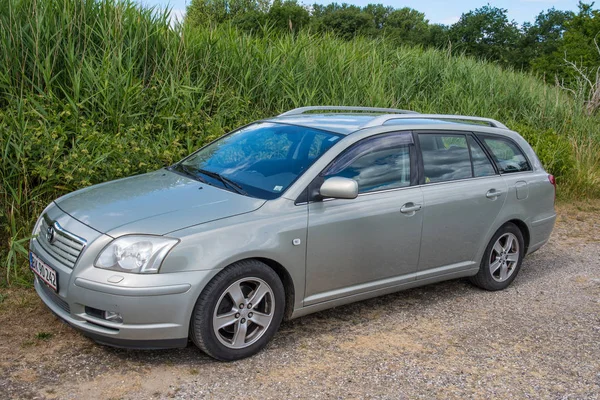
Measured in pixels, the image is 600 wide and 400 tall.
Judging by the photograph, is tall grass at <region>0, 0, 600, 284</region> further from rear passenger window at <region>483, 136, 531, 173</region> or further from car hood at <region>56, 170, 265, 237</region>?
rear passenger window at <region>483, 136, 531, 173</region>

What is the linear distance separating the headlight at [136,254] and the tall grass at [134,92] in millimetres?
1793

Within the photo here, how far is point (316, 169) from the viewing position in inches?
179

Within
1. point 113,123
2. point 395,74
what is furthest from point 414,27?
point 113,123

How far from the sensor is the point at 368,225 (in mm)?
4688

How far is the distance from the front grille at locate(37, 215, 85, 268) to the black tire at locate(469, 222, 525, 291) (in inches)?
140

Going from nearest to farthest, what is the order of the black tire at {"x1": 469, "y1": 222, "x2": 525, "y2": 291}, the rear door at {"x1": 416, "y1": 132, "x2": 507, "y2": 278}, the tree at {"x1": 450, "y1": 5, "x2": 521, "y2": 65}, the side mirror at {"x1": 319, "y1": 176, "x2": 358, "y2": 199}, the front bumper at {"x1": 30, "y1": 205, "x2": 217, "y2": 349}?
the front bumper at {"x1": 30, "y1": 205, "x2": 217, "y2": 349} < the side mirror at {"x1": 319, "y1": 176, "x2": 358, "y2": 199} < the rear door at {"x1": 416, "y1": 132, "x2": 507, "y2": 278} < the black tire at {"x1": 469, "y1": 222, "x2": 525, "y2": 291} < the tree at {"x1": 450, "y1": 5, "x2": 521, "y2": 65}

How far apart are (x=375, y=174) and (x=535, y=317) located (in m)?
1.87

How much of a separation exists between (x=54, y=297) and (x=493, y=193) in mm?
3716

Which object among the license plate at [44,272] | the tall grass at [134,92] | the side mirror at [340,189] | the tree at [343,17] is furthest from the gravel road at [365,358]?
the tree at [343,17]

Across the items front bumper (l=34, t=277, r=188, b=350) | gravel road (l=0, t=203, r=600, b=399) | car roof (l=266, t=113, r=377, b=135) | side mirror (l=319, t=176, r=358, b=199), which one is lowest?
gravel road (l=0, t=203, r=600, b=399)

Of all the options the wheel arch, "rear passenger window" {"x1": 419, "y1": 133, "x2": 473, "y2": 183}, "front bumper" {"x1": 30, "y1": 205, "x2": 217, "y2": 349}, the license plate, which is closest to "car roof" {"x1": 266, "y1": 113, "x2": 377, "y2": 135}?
"rear passenger window" {"x1": 419, "y1": 133, "x2": 473, "y2": 183}

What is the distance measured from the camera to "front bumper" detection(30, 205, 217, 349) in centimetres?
373

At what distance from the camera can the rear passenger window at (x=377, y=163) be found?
4734 mm

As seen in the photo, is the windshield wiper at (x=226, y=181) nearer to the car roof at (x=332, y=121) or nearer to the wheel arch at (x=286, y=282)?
the wheel arch at (x=286, y=282)
